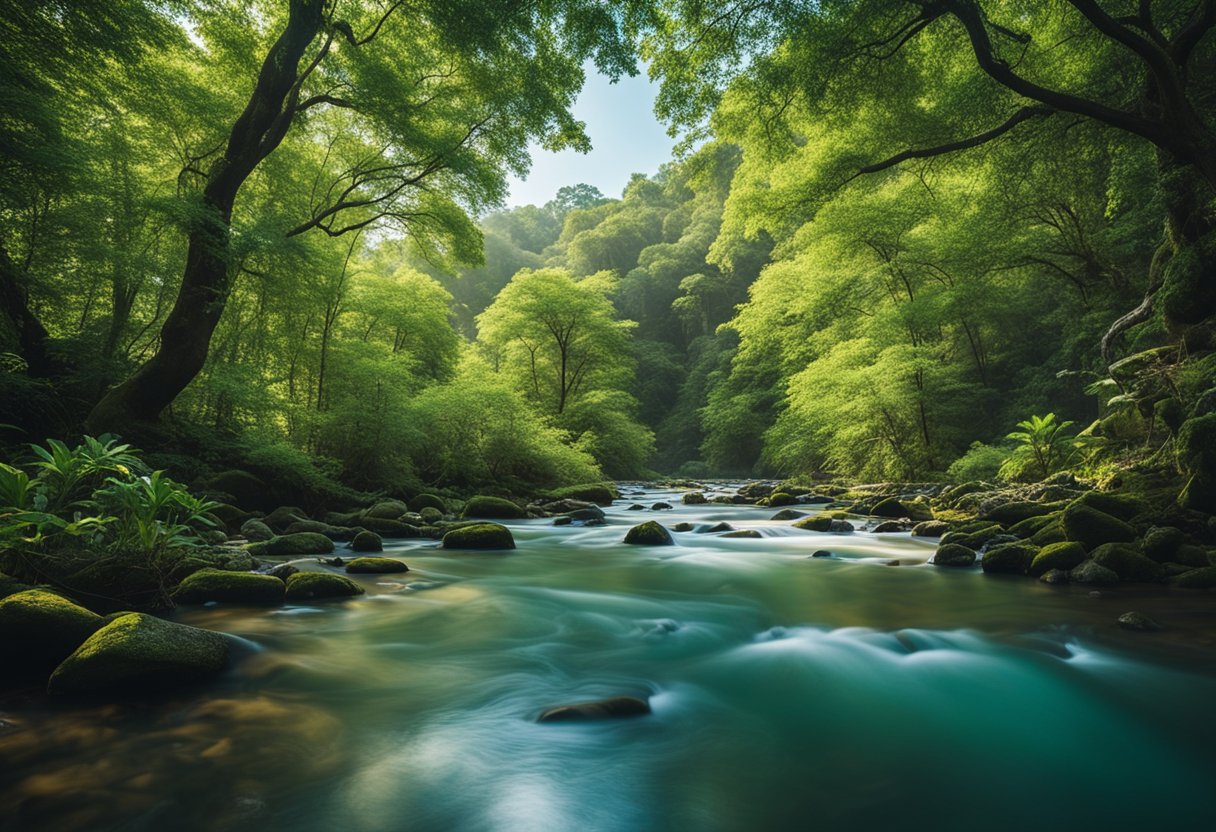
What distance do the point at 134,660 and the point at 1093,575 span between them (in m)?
7.52

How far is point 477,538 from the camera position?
A: 8.44 m

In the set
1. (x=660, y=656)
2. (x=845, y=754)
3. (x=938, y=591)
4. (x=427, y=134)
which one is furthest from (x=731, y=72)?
(x=845, y=754)

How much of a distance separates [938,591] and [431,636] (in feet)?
16.0

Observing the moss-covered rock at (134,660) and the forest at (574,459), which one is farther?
the moss-covered rock at (134,660)

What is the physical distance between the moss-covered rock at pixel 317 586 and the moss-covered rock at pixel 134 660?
177cm

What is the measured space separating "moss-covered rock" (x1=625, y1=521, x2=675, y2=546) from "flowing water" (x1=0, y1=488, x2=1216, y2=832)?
12.4 ft

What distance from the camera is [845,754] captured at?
263 centimetres

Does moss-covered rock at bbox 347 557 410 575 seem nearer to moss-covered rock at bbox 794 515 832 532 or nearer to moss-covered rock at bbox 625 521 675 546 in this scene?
moss-covered rock at bbox 625 521 675 546

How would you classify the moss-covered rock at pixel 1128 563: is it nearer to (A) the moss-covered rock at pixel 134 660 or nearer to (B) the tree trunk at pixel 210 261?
(A) the moss-covered rock at pixel 134 660

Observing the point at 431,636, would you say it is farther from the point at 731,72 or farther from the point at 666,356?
the point at 666,356

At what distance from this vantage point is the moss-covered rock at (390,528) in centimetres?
959

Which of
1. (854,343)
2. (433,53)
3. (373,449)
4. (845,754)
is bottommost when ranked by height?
(845,754)

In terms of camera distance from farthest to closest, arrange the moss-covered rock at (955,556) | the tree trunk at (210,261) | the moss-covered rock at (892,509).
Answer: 1. the moss-covered rock at (892,509)
2. the tree trunk at (210,261)
3. the moss-covered rock at (955,556)

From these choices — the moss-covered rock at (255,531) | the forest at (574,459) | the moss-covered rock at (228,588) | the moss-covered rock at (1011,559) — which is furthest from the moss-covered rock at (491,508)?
the moss-covered rock at (1011,559)
